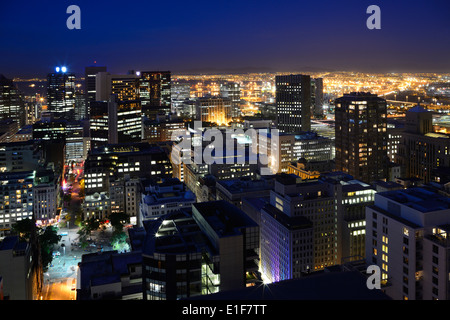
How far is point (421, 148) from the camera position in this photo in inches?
1205

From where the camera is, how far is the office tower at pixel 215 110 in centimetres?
5888

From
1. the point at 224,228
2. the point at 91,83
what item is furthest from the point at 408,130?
the point at 91,83

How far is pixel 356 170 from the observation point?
29.4 meters

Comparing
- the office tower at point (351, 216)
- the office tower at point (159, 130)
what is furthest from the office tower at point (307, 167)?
the office tower at point (159, 130)

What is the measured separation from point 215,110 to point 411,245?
4877 cm

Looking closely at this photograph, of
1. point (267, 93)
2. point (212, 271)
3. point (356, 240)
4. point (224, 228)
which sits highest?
point (267, 93)

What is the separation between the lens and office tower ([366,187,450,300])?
11.5 m

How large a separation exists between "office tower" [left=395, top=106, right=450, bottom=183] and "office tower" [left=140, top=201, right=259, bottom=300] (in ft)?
69.6

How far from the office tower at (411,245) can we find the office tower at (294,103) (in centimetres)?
3091

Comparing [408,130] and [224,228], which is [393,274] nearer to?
[224,228]

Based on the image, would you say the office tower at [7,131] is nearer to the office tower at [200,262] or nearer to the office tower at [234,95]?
the office tower at [234,95]

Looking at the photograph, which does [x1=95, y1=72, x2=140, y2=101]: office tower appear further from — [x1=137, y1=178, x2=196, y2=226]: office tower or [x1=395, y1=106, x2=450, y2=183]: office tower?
[x1=395, y1=106, x2=450, y2=183]: office tower

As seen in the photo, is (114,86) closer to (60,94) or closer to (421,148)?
(60,94)

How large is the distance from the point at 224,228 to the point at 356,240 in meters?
9.11
